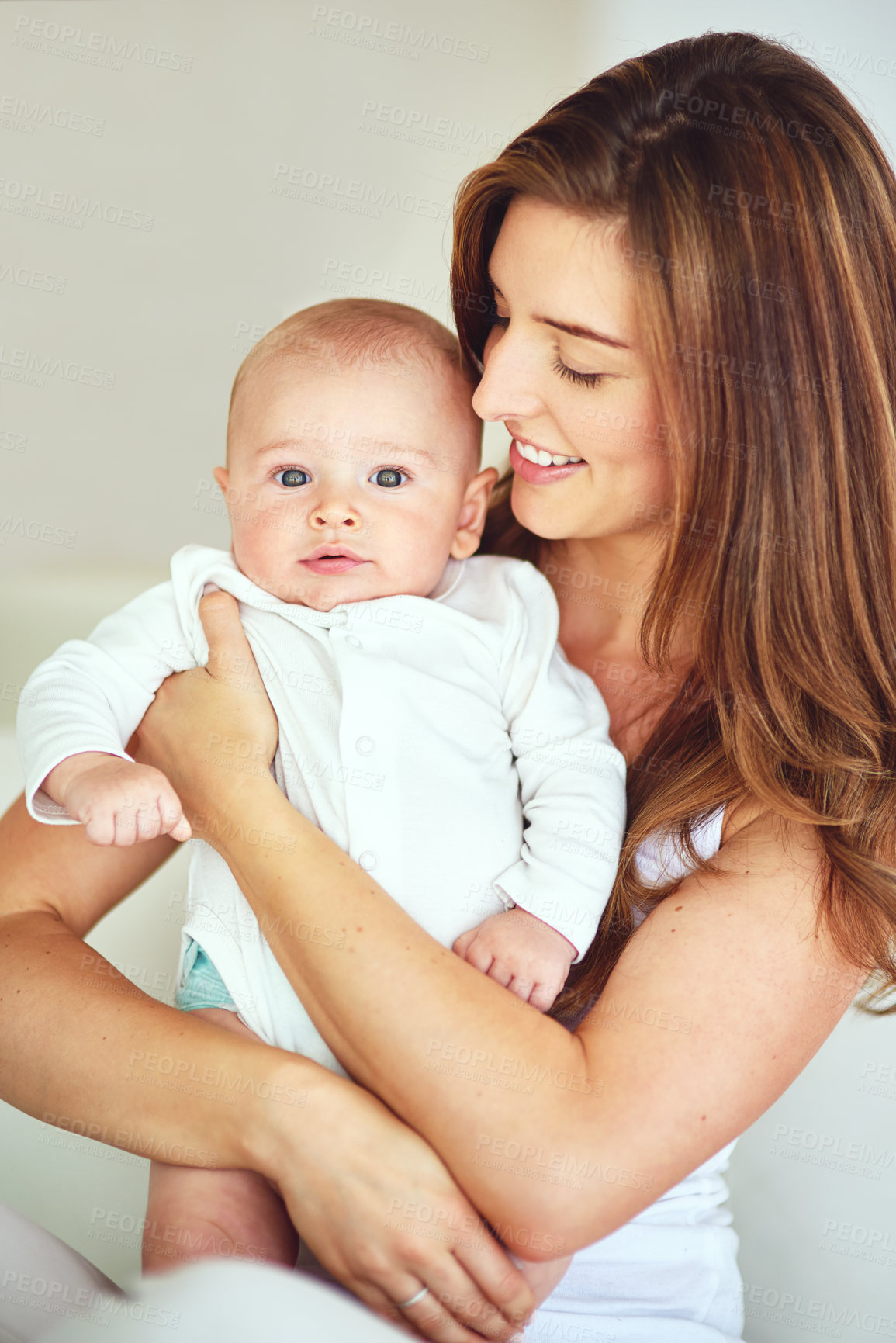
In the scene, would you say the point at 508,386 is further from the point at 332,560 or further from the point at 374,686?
the point at 374,686

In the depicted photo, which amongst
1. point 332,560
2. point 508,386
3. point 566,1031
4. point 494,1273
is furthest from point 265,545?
point 494,1273

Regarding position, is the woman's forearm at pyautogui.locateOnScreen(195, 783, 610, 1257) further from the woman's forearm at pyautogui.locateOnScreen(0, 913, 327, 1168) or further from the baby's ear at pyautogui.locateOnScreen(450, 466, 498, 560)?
the baby's ear at pyautogui.locateOnScreen(450, 466, 498, 560)

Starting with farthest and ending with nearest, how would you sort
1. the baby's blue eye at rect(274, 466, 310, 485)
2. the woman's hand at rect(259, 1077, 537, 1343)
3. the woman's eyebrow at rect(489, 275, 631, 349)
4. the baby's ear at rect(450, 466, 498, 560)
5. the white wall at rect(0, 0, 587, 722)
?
the white wall at rect(0, 0, 587, 722)
the baby's ear at rect(450, 466, 498, 560)
the baby's blue eye at rect(274, 466, 310, 485)
the woman's eyebrow at rect(489, 275, 631, 349)
the woman's hand at rect(259, 1077, 537, 1343)

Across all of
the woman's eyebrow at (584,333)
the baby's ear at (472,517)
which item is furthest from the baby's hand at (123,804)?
the woman's eyebrow at (584,333)

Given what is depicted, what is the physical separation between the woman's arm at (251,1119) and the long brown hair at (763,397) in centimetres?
33

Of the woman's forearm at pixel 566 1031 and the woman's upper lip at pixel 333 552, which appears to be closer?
the woman's forearm at pixel 566 1031

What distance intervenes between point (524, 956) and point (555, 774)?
248 mm

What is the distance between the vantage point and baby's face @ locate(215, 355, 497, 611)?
1.42 m

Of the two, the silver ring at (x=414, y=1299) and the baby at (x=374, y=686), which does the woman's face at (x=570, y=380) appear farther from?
the silver ring at (x=414, y=1299)

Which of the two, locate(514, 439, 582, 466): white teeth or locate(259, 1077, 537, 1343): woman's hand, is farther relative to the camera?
locate(514, 439, 582, 466): white teeth

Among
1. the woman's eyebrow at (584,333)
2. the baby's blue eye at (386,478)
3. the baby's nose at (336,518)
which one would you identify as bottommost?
the baby's nose at (336,518)

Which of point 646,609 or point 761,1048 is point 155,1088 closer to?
point 761,1048

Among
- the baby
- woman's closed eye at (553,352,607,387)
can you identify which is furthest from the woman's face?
the baby

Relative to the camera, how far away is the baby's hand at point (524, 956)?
1.23 m
